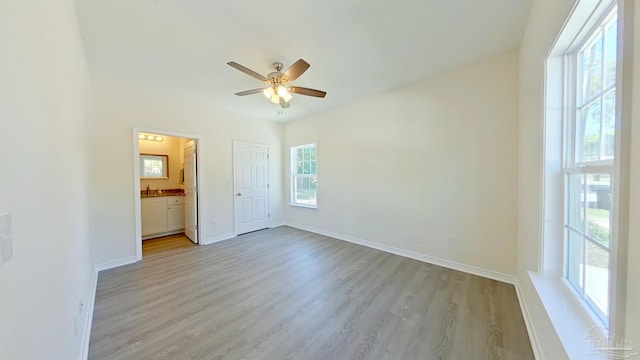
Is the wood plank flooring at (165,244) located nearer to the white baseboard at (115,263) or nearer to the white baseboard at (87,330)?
the white baseboard at (115,263)

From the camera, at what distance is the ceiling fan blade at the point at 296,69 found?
217cm

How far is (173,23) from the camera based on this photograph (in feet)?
6.59

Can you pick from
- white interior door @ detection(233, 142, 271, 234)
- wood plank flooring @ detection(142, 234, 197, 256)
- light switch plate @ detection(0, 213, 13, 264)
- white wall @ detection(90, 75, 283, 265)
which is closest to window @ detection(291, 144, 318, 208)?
white interior door @ detection(233, 142, 271, 234)

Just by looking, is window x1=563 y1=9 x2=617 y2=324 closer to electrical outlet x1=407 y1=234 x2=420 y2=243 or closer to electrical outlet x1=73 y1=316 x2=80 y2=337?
electrical outlet x1=407 y1=234 x2=420 y2=243

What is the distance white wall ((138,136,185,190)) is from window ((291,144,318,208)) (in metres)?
2.68

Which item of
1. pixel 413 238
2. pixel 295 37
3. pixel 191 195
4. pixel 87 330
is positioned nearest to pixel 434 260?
pixel 413 238

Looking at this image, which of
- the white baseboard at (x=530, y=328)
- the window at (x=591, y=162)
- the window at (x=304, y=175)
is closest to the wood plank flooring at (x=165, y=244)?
the window at (x=304, y=175)

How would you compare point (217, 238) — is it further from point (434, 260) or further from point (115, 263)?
point (434, 260)

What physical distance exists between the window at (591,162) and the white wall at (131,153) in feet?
15.0

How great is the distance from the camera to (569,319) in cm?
128

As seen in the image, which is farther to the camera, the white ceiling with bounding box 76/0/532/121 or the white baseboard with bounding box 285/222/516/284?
the white baseboard with bounding box 285/222/516/284

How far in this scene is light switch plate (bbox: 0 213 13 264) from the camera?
59cm

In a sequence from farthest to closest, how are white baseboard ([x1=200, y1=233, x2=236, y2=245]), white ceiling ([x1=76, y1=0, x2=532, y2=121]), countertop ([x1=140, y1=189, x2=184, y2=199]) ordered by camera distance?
countertop ([x1=140, y1=189, x2=184, y2=199]) → white baseboard ([x1=200, y1=233, x2=236, y2=245]) → white ceiling ([x1=76, y1=0, x2=532, y2=121])

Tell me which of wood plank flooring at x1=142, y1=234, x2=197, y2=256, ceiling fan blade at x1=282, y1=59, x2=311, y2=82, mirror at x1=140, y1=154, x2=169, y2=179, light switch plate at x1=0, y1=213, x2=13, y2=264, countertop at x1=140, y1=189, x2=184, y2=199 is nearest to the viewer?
light switch plate at x1=0, y1=213, x2=13, y2=264
